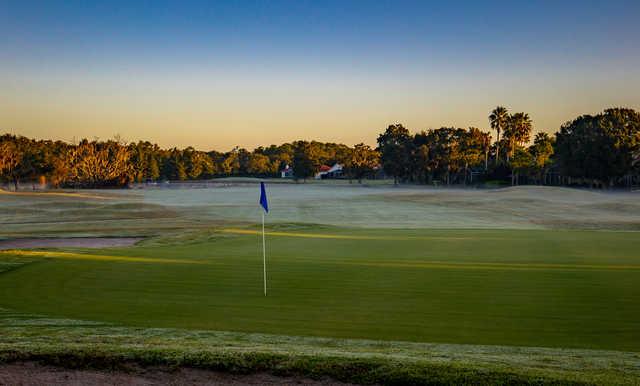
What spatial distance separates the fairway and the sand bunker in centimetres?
839

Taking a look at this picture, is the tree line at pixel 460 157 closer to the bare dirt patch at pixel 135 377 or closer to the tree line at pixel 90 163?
the tree line at pixel 90 163

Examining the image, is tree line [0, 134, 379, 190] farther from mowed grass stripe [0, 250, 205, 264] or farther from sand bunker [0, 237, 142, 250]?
mowed grass stripe [0, 250, 205, 264]

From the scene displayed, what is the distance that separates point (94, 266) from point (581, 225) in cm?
3341

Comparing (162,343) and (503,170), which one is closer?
(162,343)

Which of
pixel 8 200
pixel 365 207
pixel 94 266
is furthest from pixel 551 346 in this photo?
pixel 8 200

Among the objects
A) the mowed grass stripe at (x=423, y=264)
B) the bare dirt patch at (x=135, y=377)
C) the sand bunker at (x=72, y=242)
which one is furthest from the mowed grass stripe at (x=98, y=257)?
the bare dirt patch at (x=135, y=377)

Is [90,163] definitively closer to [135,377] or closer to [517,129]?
[517,129]

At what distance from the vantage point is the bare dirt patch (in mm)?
6078

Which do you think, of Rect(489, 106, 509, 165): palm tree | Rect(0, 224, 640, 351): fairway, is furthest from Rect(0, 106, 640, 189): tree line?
Rect(0, 224, 640, 351): fairway

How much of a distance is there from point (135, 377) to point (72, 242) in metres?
25.9

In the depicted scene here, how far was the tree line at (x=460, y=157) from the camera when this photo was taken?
3681 inches

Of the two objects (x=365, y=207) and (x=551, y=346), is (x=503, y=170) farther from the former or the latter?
(x=551, y=346)

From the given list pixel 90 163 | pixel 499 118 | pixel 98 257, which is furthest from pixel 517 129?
pixel 98 257

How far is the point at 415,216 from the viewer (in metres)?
47.7
